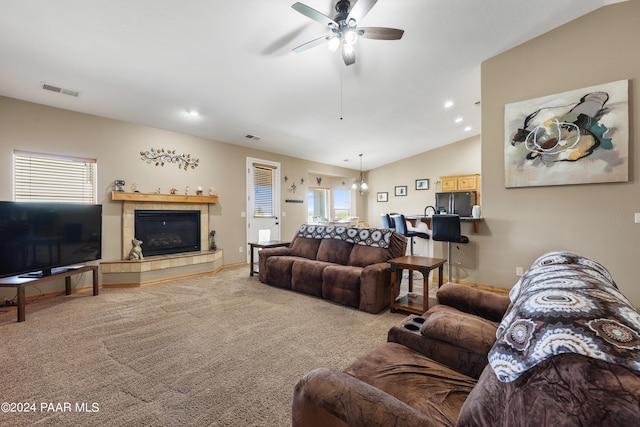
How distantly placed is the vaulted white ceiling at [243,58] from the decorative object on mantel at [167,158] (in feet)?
1.52

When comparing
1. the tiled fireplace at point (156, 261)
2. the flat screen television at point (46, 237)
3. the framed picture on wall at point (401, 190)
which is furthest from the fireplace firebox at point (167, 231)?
the framed picture on wall at point (401, 190)

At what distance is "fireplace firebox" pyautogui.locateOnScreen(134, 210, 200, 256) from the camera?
4.66 m

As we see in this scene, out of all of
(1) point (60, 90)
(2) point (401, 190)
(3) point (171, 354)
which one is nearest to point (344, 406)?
(3) point (171, 354)

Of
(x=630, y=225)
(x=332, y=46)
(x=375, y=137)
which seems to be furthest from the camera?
(x=375, y=137)

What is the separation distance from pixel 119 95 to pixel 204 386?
3.93 m

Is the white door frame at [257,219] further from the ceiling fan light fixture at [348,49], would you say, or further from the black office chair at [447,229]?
the ceiling fan light fixture at [348,49]

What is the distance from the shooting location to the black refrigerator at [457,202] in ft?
23.2

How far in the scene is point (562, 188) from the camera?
3.52 metres

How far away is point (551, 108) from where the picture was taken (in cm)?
353

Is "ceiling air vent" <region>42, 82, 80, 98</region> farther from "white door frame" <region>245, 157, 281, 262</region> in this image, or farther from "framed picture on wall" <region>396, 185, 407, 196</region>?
"framed picture on wall" <region>396, 185, 407, 196</region>

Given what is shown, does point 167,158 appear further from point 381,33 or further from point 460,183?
point 460,183

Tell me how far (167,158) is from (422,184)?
700 cm

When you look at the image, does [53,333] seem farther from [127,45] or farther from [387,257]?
[387,257]

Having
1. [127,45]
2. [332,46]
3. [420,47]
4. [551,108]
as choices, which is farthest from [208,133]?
[551,108]
